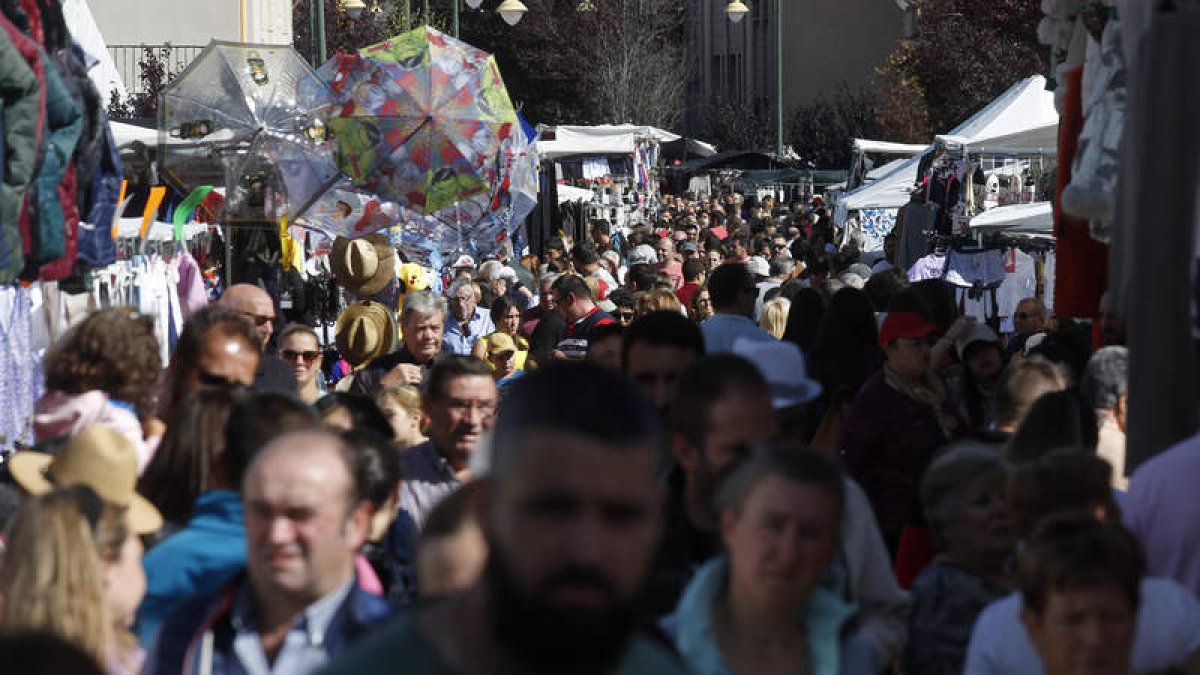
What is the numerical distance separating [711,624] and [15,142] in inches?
154

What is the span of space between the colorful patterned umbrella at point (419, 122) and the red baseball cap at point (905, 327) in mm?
6295

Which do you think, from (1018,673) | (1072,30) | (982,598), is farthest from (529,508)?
(1072,30)

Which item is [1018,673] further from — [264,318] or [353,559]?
[264,318]

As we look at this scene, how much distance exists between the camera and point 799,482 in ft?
13.6

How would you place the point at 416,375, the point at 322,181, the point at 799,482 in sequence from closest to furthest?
the point at 799,482
the point at 416,375
the point at 322,181

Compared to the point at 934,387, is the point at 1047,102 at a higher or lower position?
higher

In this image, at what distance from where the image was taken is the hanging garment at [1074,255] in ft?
23.4

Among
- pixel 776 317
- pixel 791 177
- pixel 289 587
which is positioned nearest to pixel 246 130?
pixel 776 317

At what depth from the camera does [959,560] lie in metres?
5.19

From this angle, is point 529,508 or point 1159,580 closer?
point 529,508

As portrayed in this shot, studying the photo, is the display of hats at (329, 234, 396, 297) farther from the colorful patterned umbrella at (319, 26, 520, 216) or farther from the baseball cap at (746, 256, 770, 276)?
the baseball cap at (746, 256, 770, 276)

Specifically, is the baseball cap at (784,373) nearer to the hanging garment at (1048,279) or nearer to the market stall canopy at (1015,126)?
the hanging garment at (1048,279)

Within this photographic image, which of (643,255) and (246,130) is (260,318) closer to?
(246,130)

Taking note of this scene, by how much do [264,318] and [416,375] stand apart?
102 cm
